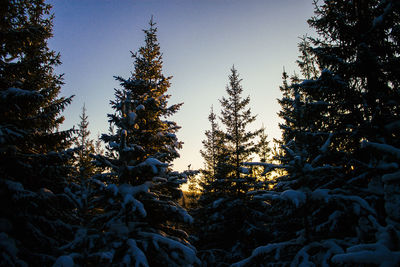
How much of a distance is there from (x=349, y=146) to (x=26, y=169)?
1227cm

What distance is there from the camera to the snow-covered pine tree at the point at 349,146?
5594mm

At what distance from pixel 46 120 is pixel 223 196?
37.3 feet

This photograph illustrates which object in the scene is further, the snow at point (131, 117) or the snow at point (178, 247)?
the snow at point (131, 117)

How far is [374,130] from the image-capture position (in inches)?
263

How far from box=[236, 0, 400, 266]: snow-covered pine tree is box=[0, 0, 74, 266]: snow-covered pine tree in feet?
22.9

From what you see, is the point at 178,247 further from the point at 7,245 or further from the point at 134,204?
the point at 7,245

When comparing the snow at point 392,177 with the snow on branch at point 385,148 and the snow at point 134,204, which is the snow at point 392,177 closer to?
the snow on branch at point 385,148

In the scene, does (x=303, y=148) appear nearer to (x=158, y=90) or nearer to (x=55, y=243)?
(x=158, y=90)

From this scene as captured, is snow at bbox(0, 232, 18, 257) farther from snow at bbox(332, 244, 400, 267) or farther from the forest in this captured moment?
snow at bbox(332, 244, 400, 267)

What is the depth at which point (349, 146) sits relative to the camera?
26.5 feet

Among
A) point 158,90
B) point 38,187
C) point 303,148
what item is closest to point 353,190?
point 303,148

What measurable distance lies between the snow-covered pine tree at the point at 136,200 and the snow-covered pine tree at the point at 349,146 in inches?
120

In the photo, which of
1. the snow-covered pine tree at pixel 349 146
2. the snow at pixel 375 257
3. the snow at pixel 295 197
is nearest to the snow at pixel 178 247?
the snow-covered pine tree at pixel 349 146

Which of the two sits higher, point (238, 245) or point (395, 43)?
point (395, 43)
